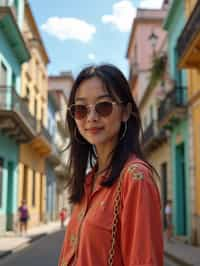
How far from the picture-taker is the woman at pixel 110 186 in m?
1.46

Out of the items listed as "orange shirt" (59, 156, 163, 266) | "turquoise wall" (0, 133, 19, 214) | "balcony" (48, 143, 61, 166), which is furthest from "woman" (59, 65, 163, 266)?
"balcony" (48, 143, 61, 166)

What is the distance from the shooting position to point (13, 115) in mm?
19281

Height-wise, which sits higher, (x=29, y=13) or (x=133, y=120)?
(x=29, y=13)

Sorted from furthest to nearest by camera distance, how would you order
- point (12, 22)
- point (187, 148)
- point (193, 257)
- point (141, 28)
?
point (141, 28), point (12, 22), point (187, 148), point (193, 257)

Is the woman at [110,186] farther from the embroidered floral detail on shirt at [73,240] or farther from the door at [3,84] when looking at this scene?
the door at [3,84]

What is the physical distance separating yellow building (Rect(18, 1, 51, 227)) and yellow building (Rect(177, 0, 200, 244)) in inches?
369

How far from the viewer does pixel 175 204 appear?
65.8ft

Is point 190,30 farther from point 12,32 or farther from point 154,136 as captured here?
point 154,136

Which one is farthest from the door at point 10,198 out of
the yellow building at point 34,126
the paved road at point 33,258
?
the paved road at point 33,258

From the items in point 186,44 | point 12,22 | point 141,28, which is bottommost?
point 186,44

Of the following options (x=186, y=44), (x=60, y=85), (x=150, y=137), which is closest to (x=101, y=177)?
(x=186, y=44)

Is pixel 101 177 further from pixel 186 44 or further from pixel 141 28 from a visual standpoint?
pixel 141 28

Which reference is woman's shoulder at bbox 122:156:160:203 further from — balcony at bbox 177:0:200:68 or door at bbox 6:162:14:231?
door at bbox 6:162:14:231

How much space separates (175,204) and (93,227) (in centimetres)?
1896
